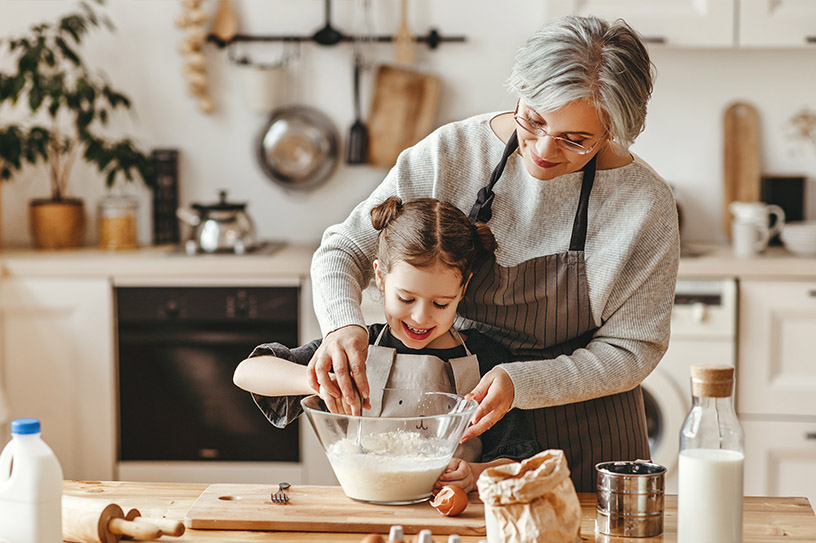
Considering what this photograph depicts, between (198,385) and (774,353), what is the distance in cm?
175

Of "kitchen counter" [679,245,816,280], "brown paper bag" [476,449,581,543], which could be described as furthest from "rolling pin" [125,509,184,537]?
"kitchen counter" [679,245,816,280]

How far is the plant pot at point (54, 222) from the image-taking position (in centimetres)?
330

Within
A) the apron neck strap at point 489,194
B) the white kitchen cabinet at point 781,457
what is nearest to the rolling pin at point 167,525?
the apron neck strap at point 489,194

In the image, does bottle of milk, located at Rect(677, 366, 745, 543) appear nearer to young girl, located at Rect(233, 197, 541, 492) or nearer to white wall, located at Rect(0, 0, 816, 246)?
young girl, located at Rect(233, 197, 541, 492)

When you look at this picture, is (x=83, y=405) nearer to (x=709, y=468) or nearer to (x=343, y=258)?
(x=343, y=258)

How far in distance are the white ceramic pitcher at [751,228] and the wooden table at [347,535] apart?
1.85 meters

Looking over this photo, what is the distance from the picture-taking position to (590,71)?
4.49 ft

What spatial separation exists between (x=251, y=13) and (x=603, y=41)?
2255 millimetres

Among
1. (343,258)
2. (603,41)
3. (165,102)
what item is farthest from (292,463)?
(603,41)

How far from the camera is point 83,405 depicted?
3047mm

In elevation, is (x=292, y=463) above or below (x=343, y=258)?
below

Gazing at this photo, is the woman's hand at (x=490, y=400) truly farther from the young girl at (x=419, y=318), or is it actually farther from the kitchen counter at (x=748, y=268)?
the kitchen counter at (x=748, y=268)

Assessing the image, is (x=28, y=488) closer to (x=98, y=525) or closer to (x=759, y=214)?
(x=98, y=525)

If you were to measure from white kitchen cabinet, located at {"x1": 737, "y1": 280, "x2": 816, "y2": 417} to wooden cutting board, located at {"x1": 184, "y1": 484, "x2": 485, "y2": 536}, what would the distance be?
1.83 m
